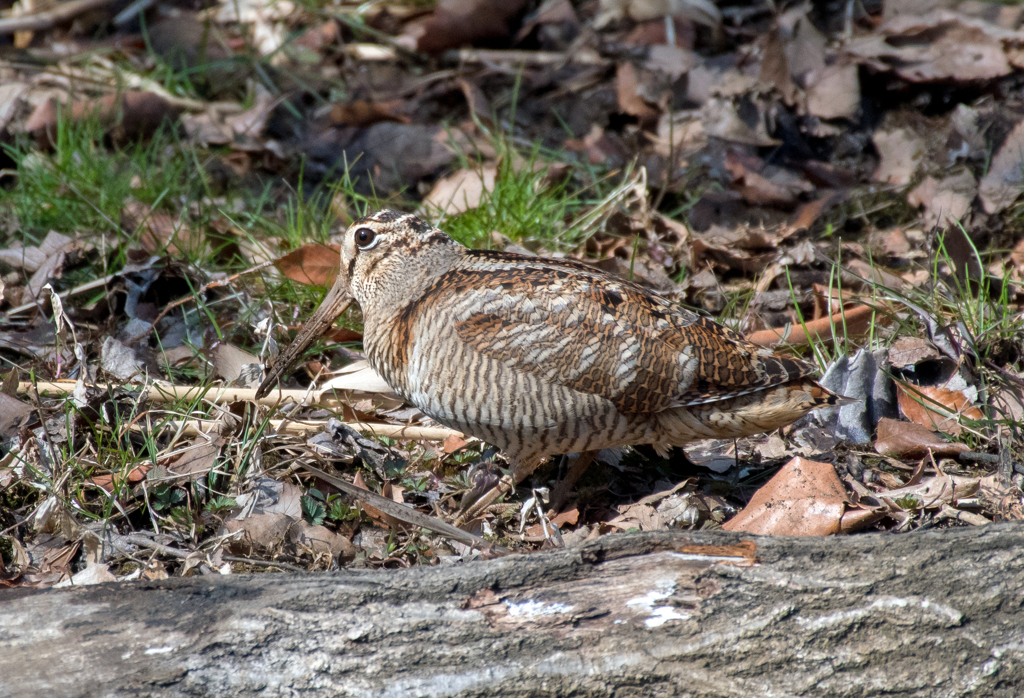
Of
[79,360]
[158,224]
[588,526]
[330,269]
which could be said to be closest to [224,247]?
[158,224]

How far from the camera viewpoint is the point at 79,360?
324 centimetres

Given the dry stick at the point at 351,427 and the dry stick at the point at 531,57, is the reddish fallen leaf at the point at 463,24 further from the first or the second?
the dry stick at the point at 351,427

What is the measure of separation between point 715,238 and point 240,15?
13.8ft

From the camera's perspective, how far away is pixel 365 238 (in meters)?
3.33

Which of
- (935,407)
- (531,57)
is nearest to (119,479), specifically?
(935,407)

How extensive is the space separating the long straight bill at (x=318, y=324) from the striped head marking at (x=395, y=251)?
0.17 meters

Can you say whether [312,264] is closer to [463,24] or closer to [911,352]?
[911,352]

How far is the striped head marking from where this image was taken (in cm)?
328

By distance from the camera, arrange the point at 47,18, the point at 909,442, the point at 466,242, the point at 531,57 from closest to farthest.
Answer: the point at 909,442 < the point at 466,242 < the point at 531,57 < the point at 47,18

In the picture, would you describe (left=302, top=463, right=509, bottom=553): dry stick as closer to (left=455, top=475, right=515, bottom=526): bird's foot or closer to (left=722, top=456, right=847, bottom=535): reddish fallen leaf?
(left=455, top=475, right=515, bottom=526): bird's foot

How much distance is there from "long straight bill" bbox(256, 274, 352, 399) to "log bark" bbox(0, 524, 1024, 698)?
154 cm

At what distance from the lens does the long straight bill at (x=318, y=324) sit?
11.1ft

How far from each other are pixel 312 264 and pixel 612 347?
1633mm

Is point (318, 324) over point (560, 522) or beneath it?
over
